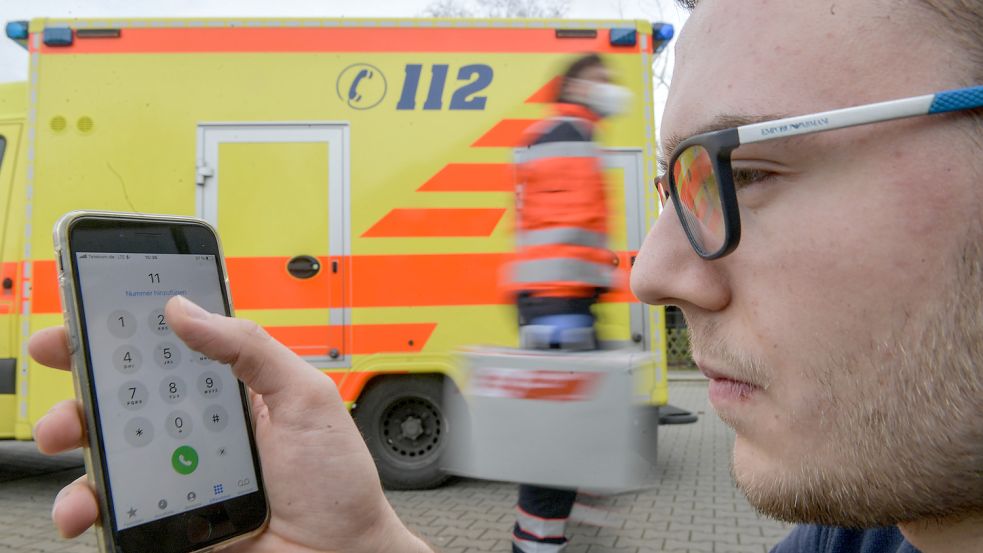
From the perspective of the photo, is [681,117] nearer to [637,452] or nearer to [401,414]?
[637,452]

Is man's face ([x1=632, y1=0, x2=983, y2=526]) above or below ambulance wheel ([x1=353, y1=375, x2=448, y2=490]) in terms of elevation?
above

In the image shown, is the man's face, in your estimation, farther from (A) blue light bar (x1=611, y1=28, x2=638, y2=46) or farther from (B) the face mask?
(A) blue light bar (x1=611, y1=28, x2=638, y2=46)

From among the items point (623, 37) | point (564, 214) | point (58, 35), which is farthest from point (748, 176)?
point (58, 35)

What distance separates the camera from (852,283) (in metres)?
0.81

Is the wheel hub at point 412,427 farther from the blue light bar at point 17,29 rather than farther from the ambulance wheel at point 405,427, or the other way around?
the blue light bar at point 17,29

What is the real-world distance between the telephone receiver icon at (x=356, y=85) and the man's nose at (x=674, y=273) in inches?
166

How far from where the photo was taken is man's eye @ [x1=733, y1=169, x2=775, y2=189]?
0.91 metres

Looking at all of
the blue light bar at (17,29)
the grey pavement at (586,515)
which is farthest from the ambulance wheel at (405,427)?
the blue light bar at (17,29)

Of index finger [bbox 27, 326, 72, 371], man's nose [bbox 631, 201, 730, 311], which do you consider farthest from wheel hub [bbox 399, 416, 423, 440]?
man's nose [bbox 631, 201, 730, 311]

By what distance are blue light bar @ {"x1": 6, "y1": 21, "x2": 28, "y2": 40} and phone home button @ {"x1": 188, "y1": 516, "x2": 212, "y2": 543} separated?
5162mm

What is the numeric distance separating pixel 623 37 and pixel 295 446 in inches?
182

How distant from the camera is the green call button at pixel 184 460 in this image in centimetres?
116

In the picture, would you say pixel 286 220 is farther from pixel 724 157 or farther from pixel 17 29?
pixel 724 157

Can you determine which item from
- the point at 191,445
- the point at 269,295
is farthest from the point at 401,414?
the point at 191,445
